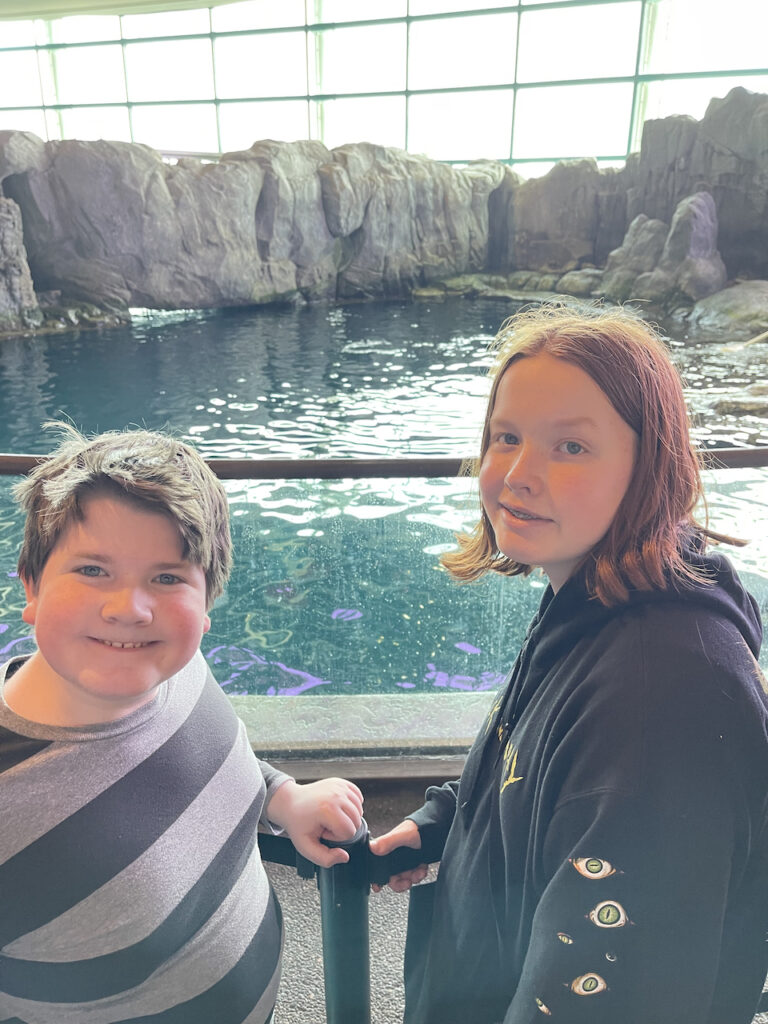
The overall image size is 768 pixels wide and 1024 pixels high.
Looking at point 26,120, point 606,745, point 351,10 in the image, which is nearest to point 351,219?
point 351,10

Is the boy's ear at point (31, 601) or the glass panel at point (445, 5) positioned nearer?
the boy's ear at point (31, 601)

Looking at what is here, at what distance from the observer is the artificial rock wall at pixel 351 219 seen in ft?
41.8

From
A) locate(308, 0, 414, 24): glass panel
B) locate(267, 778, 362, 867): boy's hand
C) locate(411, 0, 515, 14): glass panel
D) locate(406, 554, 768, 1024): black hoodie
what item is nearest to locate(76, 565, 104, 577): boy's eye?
locate(267, 778, 362, 867): boy's hand

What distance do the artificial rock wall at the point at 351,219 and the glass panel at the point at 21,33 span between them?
8.01 metres

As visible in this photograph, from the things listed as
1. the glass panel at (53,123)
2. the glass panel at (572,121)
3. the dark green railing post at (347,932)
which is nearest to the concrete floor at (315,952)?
the dark green railing post at (347,932)

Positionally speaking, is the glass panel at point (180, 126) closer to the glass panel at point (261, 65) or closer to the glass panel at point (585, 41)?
the glass panel at point (261, 65)

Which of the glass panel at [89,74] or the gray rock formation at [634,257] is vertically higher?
the glass panel at [89,74]

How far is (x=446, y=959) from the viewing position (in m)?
0.84

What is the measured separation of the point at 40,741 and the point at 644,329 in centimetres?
73

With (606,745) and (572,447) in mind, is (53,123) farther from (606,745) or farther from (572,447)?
(606,745)

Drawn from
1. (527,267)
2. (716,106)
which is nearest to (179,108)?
(527,267)

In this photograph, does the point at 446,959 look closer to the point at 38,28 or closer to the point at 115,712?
the point at 115,712

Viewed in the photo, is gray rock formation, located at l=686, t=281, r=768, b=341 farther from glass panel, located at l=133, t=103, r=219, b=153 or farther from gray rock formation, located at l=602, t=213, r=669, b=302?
glass panel, located at l=133, t=103, r=219, b=153

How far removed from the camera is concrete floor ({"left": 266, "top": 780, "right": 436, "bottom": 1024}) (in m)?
1.24
